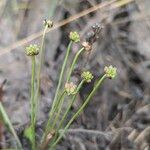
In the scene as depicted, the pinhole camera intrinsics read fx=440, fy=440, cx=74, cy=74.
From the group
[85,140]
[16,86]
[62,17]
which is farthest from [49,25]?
[62,17]

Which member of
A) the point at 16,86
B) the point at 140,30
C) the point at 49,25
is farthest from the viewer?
the point at 140,30

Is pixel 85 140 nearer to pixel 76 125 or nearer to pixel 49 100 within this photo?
pixel 76 125

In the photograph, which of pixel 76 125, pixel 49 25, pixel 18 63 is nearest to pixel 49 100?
pixel 76 125

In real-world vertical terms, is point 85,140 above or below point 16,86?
below

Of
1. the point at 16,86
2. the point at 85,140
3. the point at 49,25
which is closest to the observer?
the point at 49,25

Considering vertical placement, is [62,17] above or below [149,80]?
above

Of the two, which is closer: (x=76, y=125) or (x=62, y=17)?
(x=76, y=125)

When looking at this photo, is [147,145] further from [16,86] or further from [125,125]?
[16,86]

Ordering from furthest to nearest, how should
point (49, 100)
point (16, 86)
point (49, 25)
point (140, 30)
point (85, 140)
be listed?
point (140, 30)
point (16, 86)
point (49, 100)
point (85, 140)
point (49, 25)

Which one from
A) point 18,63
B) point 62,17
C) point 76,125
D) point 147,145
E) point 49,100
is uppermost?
point 62,17
